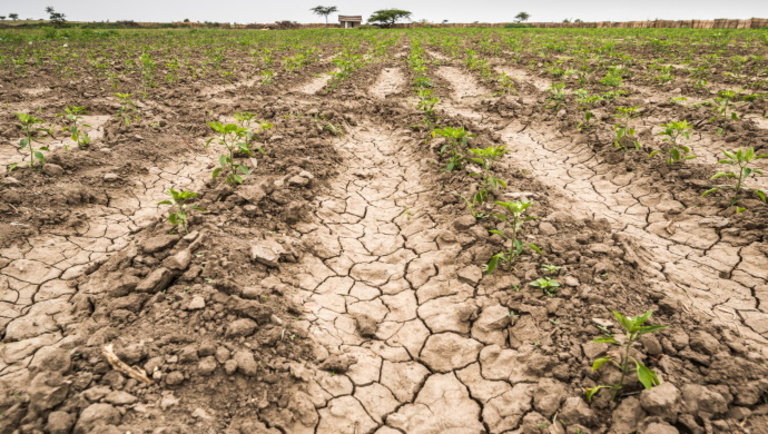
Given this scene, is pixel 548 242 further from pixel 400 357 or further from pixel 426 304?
pixel 400 357

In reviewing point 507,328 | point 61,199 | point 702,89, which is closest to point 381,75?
point 702,89

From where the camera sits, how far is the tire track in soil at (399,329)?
178 centimetres

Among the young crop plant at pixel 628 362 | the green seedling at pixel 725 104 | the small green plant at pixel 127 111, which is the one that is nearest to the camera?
the young crop plant at pixel 628 362

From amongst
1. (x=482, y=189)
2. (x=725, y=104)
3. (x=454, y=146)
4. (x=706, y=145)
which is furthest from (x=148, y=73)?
(x=725, y=104)

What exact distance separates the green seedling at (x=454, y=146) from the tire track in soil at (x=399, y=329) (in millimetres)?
523

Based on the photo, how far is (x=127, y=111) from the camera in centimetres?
562

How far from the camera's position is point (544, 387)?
68.3 inches

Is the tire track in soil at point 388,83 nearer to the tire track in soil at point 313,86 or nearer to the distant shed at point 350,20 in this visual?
the tire track in soil at point 313,86

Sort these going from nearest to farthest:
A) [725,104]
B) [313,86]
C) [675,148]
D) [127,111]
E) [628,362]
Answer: [628,362] → [675,148] → [725,104] → [127,111] → [313,86]

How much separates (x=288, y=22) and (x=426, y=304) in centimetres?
4739

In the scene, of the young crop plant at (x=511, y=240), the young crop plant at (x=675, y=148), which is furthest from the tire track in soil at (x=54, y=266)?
the young crop plant at (x=675, y=148)

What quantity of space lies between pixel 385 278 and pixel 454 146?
2.06 metres

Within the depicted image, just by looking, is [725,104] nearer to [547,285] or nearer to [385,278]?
[547,285]

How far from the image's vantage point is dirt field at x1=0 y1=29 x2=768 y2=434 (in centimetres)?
160
